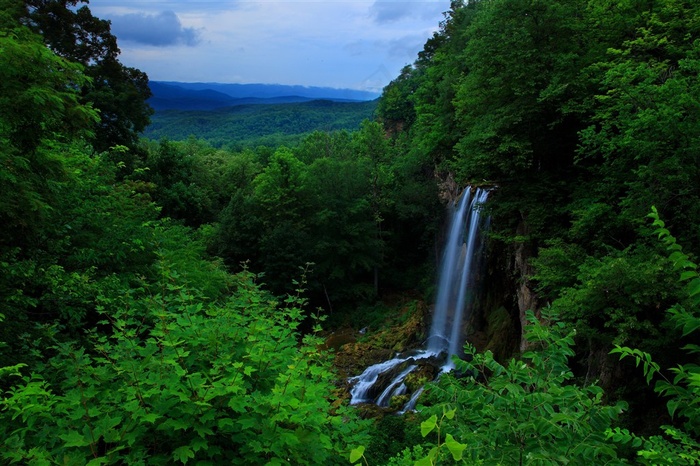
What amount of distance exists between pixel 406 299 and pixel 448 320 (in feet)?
21.8

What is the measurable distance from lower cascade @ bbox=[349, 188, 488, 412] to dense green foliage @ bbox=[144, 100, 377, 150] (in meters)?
75.7

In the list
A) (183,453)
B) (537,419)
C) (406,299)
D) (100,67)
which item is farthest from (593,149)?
(100,67)

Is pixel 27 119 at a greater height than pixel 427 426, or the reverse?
pixel 27 119

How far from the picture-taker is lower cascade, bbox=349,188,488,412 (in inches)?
666

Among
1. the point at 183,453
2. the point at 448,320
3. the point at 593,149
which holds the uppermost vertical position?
the point at 593,149

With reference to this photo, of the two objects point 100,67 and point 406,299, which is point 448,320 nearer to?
point 406,299

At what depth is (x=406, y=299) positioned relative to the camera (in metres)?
27.6

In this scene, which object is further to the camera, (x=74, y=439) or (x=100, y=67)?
(x=100, y=67)

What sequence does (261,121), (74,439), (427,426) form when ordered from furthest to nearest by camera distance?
(261,121) → (74,439) → (427,426)

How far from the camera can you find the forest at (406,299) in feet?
11.0

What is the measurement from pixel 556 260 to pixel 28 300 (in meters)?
10.5

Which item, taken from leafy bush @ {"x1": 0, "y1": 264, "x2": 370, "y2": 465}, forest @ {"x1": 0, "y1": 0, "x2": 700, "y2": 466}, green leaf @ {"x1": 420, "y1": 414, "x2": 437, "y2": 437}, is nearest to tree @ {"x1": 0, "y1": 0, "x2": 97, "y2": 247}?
forest @ {"x1": 0, "y1": 0, "x2": 700, "y2": 466}

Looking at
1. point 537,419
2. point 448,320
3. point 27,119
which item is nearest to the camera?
point 537,419

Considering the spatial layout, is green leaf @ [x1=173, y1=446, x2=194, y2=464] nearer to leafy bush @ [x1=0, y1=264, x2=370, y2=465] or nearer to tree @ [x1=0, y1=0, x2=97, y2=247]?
leafy bush @ [x1=0, y1=264, x2=370, y2=465]
